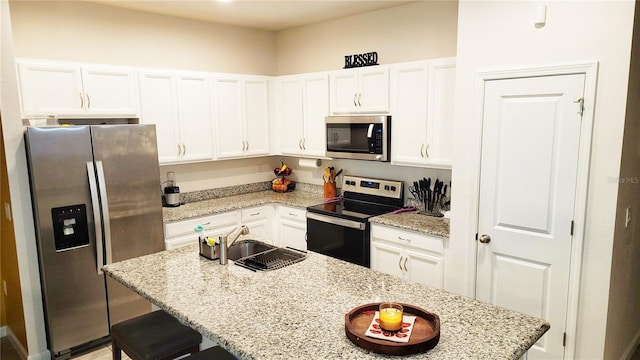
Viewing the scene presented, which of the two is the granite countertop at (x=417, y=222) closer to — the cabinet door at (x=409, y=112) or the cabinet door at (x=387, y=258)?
the cabinet door at (x=387, y=258)

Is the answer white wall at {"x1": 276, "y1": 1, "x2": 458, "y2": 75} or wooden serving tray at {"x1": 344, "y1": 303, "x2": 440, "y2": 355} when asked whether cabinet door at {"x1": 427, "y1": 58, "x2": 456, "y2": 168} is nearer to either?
white wall at {"x1": 276, "y1": 1, "x2": 458, "y2": 75}

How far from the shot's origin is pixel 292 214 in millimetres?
4414

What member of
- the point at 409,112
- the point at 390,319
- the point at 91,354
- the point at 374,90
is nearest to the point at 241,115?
the point at 374,90

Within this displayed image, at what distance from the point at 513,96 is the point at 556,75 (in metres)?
0.26

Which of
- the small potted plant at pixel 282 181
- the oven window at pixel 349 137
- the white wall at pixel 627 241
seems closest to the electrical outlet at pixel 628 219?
the white wall at pixel 627 241

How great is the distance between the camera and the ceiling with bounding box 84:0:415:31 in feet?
12.3

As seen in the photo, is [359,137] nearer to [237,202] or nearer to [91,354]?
[237,202]

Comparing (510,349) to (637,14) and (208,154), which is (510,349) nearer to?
(637,14)

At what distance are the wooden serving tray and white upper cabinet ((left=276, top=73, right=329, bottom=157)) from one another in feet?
9.09

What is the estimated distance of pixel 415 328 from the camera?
1613 mm

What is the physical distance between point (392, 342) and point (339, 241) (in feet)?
7.78

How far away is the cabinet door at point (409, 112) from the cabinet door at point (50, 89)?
8.65 feet

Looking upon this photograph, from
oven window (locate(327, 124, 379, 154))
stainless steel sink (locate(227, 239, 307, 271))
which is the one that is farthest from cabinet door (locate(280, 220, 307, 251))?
stainless steel sink (locate(227, 239, 307, 271))

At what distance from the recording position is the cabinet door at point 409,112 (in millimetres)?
3514
